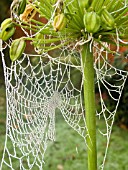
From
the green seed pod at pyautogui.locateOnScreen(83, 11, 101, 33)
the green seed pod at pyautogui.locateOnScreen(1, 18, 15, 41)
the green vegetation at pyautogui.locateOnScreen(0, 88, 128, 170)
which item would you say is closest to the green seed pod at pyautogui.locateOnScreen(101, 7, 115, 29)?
the green seed pod at pyautogui.locateOnScreen(83, 11, 101, 33)

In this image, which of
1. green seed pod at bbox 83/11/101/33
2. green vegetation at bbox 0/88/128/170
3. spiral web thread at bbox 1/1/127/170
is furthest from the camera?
green vegetation at bbox 0/88/128/170

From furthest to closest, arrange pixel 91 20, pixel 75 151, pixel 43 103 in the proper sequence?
pixel 75 151 → pixel 43 103 → pixel 91 20

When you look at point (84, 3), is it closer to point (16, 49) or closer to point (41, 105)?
point (16, 49)

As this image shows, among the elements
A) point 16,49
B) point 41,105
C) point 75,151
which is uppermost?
point 16,49

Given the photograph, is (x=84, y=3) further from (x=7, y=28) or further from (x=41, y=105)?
(x=41, y=105)

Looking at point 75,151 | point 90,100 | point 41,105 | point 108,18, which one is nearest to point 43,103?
point 41,105

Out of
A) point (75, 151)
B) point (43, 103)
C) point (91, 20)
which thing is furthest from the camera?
point (75, 151)

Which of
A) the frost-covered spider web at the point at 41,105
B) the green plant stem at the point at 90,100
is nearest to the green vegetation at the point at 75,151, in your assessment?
the frost-covered spider web at the point at 41,105

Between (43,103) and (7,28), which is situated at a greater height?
(7,28)

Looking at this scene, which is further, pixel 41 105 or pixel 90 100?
pixel 41 105

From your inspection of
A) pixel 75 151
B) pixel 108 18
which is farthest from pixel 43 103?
pixel 75 151

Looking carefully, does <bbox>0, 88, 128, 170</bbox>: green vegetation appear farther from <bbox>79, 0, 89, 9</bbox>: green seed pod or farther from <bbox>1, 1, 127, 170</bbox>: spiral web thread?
<bbox>79, 0, 89, 9</bbox>: green seed pod

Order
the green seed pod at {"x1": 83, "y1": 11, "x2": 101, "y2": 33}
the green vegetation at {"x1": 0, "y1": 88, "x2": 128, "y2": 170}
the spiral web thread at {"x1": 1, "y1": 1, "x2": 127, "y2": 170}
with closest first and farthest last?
the green seed pod at {"x1": 83, "y1": 11, "x2": 101, "y2": 33} < the spiral web thread at {"x1": 1, "y1": 1, "x2": 127, "y2": 170} < the green vegetation at {"x1": 0, "y1": 88, "x2": 128, "y2": 170}
